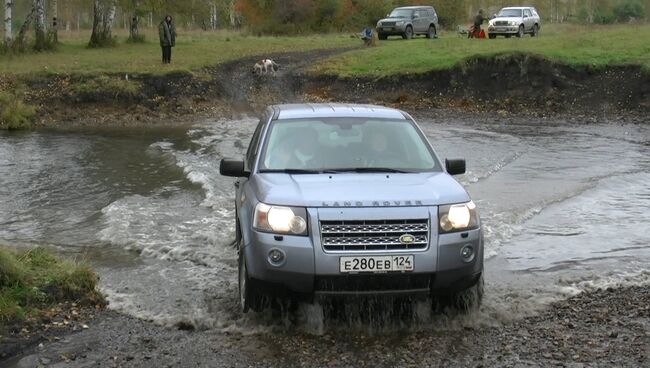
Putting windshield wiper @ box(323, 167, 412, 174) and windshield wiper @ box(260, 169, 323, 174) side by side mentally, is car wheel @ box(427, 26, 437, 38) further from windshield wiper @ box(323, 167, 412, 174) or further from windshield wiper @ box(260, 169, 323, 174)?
windshield wiper @ box(260, 169, 323, 174)

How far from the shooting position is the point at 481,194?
1321cm

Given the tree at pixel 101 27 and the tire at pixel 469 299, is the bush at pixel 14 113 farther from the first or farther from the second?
the tire at pixel 469 299

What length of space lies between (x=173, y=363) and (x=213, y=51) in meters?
30.1

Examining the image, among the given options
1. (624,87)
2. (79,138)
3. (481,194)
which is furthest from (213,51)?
(481,194)

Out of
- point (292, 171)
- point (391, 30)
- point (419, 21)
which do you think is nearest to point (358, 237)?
point (292, 171)

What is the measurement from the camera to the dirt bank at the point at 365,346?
19.0ft

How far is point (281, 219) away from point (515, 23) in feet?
114

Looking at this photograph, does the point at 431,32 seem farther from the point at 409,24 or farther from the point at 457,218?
the point at 457,218

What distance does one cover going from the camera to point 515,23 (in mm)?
38625

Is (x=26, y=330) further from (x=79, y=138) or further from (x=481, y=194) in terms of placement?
(x=79, y=138)

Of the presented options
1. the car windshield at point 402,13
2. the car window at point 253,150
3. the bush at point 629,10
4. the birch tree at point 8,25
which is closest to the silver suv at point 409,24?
the car windshield at point 402,13

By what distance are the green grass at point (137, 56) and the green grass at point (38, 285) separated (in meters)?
19.3

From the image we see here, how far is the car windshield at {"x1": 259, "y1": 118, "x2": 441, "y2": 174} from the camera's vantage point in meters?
7.23

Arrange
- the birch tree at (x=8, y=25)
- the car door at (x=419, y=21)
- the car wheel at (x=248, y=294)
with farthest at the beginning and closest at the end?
the car door at (x=419, y=21)
the birch tree at (x=8, y=25)
the car wheel at (x=248, y=294)
